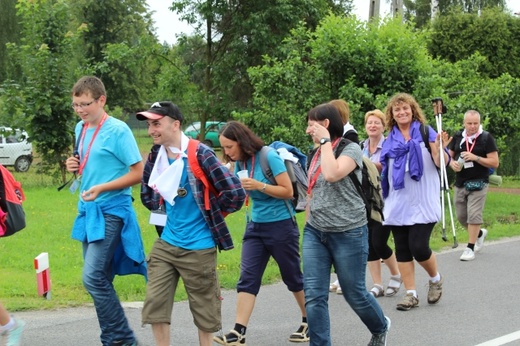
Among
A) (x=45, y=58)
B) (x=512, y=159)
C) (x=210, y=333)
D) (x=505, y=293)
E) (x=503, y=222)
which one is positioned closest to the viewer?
(x=210, y=333)

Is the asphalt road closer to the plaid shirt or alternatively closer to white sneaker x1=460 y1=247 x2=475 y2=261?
white sneaker x1=460 y1=247 x2=475 y2=261

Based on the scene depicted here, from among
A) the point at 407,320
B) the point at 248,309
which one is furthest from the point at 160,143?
the point at 407,320

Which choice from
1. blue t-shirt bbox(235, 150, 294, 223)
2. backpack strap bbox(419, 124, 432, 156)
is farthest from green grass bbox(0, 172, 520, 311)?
backpack strap bbox(419, 124, 432, 156)

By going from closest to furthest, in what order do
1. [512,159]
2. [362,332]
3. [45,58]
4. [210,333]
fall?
[210,333] → [362,332] → [45,58] → [512,159]

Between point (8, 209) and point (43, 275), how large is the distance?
1823 millimetres

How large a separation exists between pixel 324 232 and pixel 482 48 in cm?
2472

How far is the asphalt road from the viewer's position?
6.31 m

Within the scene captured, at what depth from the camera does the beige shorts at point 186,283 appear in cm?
505

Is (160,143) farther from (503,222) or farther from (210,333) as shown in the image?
(503,222)

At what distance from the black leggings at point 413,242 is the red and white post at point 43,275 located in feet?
10.5

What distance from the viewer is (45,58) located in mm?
17531

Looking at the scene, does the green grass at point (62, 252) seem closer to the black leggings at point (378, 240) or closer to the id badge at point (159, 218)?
the black leggings at point (378, 240)

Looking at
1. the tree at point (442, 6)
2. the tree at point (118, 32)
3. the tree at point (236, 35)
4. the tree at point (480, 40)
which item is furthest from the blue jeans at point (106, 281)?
the tree at point (118, 32)

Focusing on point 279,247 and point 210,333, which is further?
point 279,247
